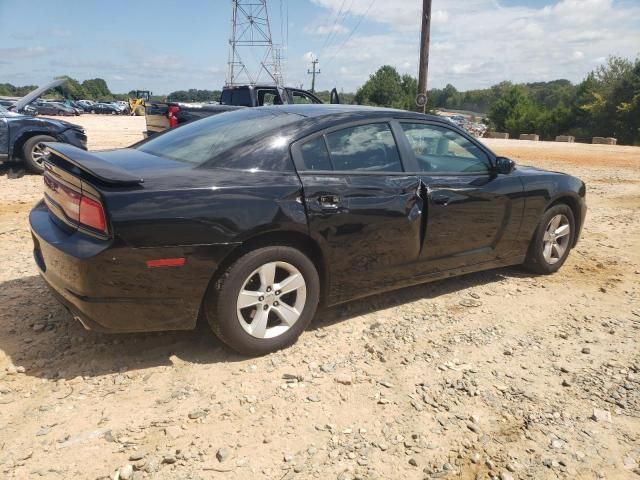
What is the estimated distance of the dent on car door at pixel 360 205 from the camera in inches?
124

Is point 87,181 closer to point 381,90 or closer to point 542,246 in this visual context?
point 542,246

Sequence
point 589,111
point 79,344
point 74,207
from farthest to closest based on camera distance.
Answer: point 589,111
point 79,344
point 74,207

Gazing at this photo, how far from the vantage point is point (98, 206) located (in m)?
2.57

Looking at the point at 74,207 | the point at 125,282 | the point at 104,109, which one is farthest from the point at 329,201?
the point at 104,109

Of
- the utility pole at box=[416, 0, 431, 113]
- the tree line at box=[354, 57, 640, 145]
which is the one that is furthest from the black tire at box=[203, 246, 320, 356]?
the tree line at box=[354, 57, 640, 145]

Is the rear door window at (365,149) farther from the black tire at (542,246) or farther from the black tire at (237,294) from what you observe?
the black tire at (542,246)

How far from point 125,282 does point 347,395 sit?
133cm

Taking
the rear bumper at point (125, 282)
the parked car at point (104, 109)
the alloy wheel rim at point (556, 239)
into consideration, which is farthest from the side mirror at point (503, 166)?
the parked car at point (104, 109)

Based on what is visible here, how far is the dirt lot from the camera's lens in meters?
2.26

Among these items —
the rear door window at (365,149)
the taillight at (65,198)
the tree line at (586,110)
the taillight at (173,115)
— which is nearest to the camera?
the taillight at (65,198)

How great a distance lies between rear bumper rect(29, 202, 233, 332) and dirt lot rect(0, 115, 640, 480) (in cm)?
36

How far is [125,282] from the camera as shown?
2.61 meters

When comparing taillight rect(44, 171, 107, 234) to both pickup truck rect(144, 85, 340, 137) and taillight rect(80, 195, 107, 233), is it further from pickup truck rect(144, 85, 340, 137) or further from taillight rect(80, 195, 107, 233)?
pickup truck rect(144, 85, 340, 137)

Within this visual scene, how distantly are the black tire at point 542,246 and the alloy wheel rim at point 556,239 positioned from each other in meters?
0.02
